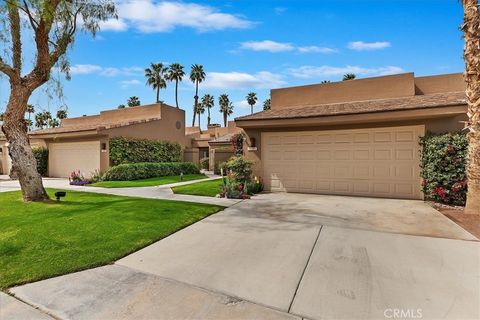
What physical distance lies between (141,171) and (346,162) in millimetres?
12582

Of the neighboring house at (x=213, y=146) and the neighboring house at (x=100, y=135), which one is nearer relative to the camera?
the neighboring house at (x=100, y=135)

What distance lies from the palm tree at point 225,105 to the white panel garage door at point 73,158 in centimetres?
4351

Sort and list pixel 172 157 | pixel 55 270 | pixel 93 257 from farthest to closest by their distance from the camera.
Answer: pixel 172 157
pixel 93 257
pixel 55 270

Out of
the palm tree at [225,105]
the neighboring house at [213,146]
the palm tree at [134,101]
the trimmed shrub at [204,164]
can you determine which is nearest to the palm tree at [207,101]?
the palm tree at [225,105]

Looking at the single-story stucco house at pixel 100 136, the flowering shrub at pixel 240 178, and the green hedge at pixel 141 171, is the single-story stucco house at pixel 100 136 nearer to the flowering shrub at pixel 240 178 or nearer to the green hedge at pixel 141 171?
the green hedge at pixel 141 171

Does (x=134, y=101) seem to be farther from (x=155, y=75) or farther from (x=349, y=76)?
(x=349, y=76)

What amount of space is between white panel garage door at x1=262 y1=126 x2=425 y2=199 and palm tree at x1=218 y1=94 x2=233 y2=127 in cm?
5033

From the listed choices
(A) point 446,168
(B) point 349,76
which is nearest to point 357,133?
(A) point 446,168

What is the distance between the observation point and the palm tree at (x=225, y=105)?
198ft

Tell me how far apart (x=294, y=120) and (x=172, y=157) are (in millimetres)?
14660

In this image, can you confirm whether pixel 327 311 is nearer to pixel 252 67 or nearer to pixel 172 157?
pixel 252 67

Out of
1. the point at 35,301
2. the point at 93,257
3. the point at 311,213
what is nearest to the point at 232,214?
the point at 311,213

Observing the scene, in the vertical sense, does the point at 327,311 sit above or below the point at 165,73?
below

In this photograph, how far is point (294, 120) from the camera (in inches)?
404
